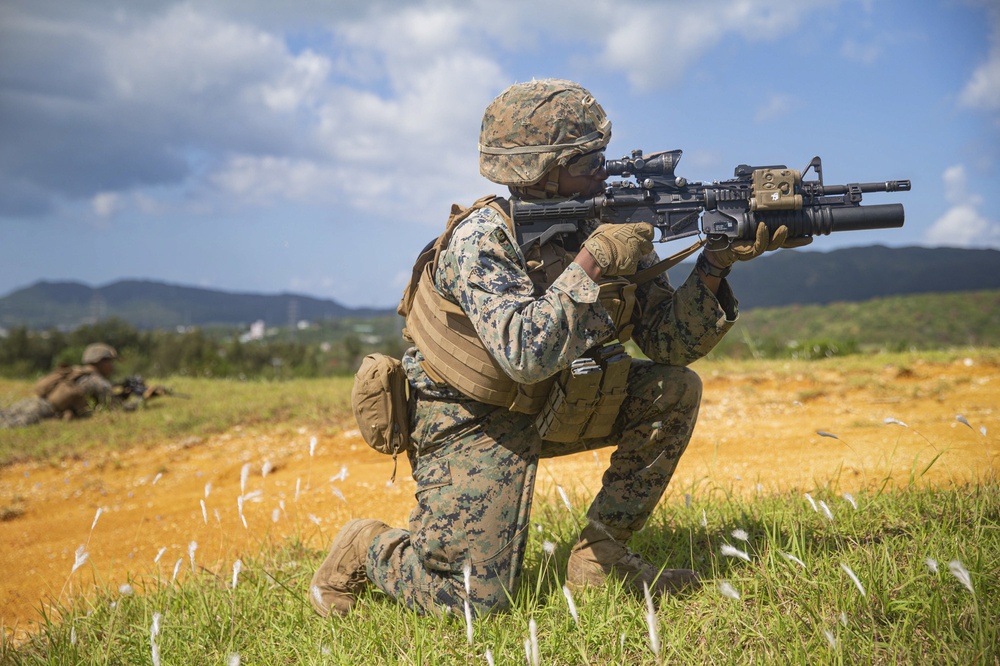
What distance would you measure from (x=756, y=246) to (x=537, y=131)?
39.5 inches

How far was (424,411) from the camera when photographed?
339 cm

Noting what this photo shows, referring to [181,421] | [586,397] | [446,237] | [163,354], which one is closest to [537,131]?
[446,237]

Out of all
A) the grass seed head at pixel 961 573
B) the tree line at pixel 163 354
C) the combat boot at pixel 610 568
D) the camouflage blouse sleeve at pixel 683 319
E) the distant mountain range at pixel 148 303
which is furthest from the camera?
the distant mountain range at pixel 148 303

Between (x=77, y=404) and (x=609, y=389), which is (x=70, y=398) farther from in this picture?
(x=609, y=389)

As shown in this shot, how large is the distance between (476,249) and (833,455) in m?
3.18

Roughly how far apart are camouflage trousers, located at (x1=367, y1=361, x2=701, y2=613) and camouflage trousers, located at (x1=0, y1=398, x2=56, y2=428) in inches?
338

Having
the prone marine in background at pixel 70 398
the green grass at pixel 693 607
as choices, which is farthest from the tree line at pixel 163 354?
the green grass at pixel 693 607

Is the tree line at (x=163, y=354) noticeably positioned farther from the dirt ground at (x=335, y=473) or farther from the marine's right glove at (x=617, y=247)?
the marine's right glove at (x=617, y=247)

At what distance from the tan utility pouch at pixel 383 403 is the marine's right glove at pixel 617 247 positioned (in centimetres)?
101

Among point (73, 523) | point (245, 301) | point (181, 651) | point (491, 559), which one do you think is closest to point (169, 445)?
point (73, 523)

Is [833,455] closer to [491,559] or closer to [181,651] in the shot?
[491,559]

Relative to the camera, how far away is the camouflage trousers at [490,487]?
310cm

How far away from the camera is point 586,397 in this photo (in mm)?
3076

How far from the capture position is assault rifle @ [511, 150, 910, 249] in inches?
125
